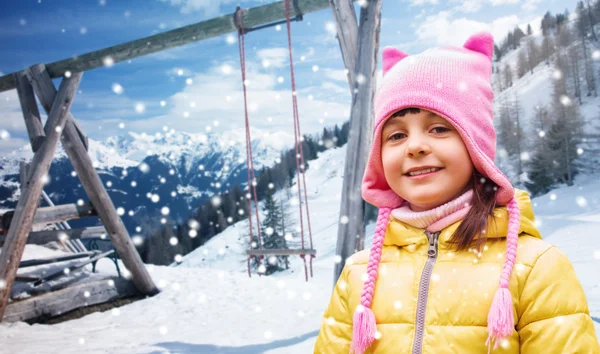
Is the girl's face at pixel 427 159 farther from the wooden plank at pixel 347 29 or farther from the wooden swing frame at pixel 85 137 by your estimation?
the wooden plank at pixel 347 29

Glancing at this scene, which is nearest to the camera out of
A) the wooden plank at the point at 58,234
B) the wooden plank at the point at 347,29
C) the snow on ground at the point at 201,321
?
the wooden plank at the point at 347,29

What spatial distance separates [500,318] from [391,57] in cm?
98

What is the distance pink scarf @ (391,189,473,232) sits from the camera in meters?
1.32

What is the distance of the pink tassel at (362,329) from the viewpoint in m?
1.28

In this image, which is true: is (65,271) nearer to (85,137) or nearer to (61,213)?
(61,213)

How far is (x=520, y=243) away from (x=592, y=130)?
45615 millimetres

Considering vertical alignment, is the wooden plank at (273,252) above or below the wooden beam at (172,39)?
below

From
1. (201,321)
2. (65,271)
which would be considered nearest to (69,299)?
(65,271)

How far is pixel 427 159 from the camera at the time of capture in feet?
4.27

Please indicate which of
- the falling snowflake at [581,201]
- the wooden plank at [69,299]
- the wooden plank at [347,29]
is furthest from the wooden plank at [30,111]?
the falling snowflake at [581,201]

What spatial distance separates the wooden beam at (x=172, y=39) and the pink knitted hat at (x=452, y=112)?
2.23 m

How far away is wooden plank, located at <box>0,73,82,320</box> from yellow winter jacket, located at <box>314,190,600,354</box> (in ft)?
14.1

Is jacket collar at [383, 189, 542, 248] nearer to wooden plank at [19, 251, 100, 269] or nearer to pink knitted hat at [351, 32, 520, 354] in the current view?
pink knitted hat at [351, 32, 520, 354]

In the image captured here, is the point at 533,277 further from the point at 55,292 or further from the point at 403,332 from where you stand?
the point at 55,292
